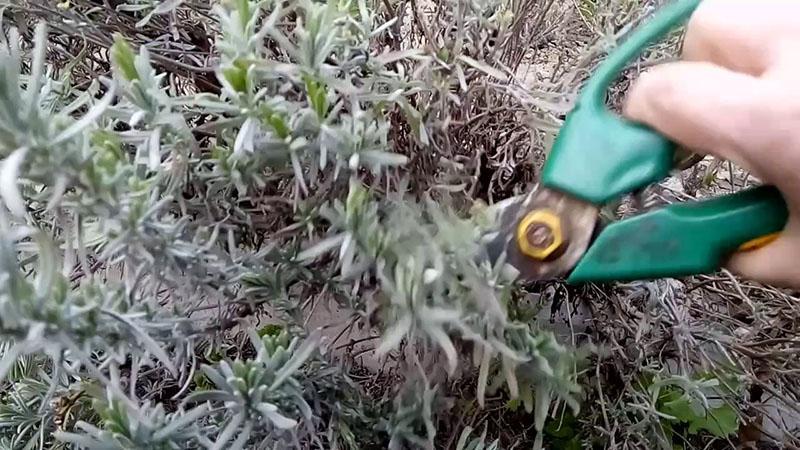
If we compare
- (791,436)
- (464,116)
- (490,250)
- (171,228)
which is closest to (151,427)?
(171,228)

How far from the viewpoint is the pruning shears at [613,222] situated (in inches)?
22.2

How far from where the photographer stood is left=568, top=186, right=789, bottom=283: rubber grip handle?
0.58m

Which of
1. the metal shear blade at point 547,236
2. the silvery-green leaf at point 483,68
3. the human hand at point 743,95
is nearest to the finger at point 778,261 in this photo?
the human hand at point 743,95

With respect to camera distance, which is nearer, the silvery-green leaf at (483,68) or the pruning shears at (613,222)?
the pruning shears at (613,222)

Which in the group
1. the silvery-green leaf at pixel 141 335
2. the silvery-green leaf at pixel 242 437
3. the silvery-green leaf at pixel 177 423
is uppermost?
the silvery-green leaf at pixel 141 335

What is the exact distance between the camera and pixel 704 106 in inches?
19.8

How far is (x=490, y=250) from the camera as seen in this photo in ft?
1.92

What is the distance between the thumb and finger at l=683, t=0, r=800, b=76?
1 centimetres

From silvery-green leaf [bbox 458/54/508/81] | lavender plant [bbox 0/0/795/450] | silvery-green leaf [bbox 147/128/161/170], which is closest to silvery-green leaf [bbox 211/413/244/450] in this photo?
lavender plant [bbox 0/0/795/450]

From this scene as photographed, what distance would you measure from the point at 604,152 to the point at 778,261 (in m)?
0.13

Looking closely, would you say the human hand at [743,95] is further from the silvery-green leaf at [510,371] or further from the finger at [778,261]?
the silvery-green leaf at [510,371]

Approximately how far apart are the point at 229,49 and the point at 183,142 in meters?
0.08

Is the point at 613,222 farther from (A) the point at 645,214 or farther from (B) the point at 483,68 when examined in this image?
(B) the point at 483,68

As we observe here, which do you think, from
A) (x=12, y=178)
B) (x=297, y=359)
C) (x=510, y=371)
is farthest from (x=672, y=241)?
(x=12, y=178)
